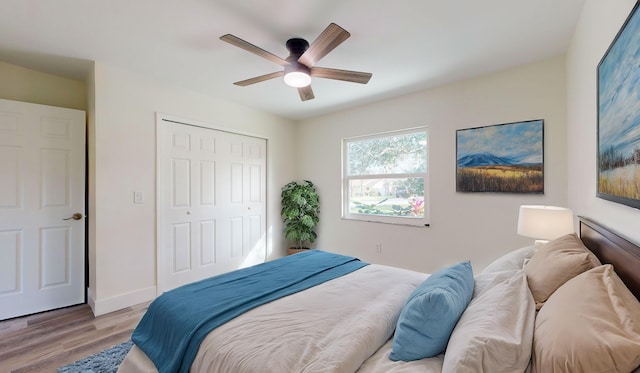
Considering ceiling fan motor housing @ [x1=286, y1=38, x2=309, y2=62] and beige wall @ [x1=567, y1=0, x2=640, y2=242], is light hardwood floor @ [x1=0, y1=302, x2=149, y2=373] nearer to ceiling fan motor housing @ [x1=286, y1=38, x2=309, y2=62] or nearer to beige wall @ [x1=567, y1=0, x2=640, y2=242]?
ceiling fan motor housing @ [x1=286, y1=38, x2=309, y2=62]

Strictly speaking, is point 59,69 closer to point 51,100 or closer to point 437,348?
point 51,100

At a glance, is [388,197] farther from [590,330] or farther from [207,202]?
[590,330]

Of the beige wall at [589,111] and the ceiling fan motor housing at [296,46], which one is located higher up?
the ceiling fan motor housing at [296,46]

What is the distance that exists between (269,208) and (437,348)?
11.2 feet

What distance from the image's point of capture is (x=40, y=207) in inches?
103

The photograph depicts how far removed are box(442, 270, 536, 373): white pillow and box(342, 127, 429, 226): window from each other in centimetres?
221

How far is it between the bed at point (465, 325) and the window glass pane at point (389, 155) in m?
1.89

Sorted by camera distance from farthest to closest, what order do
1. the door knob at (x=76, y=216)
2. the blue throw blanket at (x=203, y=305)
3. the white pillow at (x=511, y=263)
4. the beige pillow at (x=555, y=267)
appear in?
the door knob at (x=76, y=216) → the white pillow at (x=511, y=263) → the blue throw blanket at (x=203, y=305) → the beige pillow at (x=555, y=267)

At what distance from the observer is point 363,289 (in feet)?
5.45

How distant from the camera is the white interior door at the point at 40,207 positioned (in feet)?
8.10

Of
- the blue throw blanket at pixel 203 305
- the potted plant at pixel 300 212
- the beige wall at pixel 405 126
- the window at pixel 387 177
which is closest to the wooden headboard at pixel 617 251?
the beige wall at pixel 405 126

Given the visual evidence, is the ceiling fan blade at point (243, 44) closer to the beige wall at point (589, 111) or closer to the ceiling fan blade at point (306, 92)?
the ceiling fan blade at point (306, 92)

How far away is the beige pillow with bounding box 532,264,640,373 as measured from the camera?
637mm

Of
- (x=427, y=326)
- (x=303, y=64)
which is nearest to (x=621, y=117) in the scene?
(x=427, y=326)
